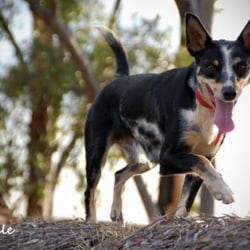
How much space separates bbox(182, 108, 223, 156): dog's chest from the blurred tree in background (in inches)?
356

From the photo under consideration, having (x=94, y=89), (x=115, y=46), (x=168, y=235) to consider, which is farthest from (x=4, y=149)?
(x=168, y=235)

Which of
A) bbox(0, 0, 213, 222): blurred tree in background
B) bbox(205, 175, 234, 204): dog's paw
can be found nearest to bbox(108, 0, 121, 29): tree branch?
bbox(0, 0, 213, 222): blurred tree in background

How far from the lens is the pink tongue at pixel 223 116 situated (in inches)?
293

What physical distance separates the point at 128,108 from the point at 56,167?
1235 centimetres

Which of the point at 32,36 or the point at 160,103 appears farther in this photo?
the point at 32,36

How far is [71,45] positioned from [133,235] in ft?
36.7

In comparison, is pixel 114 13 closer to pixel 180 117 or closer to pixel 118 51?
pixel 118 51

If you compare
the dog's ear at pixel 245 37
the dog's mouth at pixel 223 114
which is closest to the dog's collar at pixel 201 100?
the dog's mouth at pixel 223 114

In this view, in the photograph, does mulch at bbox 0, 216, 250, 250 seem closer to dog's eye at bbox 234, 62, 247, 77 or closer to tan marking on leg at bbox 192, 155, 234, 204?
tan marking on leg at bbox 192, 155, 234, 204

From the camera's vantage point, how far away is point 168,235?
5.96m

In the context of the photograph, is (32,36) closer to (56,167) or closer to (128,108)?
(56,167)

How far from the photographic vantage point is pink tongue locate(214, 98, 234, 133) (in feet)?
24.4

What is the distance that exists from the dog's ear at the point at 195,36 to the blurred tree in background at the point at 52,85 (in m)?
9.05

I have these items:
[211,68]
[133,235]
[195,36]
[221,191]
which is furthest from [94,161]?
[133,235]
